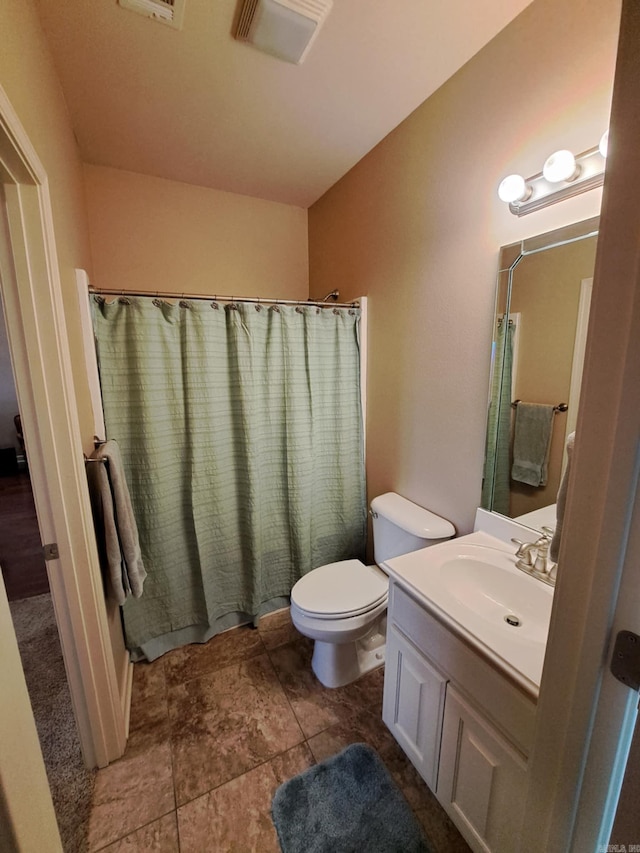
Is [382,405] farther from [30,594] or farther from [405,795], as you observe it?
[30,594]

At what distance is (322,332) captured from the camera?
194 cm

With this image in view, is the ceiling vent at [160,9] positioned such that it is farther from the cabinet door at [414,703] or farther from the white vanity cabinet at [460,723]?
the cabinet door at [414,703]

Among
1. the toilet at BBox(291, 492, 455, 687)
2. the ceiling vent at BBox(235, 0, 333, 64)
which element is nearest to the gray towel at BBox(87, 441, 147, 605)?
the toilet at BBox(291, 492, 455, 687)

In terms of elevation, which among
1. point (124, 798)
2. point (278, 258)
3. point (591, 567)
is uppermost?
point (278, 258)

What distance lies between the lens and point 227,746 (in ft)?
4.38

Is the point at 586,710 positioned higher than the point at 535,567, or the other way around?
the point at 586,710

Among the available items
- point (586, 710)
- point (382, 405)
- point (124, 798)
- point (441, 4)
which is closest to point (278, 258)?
point (382, 405)

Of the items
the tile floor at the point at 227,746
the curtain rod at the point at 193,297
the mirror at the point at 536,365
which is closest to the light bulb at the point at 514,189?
the mirror at the point at 536,365

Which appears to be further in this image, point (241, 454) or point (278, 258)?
point (278, 258)

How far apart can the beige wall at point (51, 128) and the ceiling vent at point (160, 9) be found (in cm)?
29

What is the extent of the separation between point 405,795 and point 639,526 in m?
1.31

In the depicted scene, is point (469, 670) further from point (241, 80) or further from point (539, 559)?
point (241, 80)

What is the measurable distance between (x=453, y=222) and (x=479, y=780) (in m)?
1.87

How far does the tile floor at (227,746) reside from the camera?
1.09 meters
